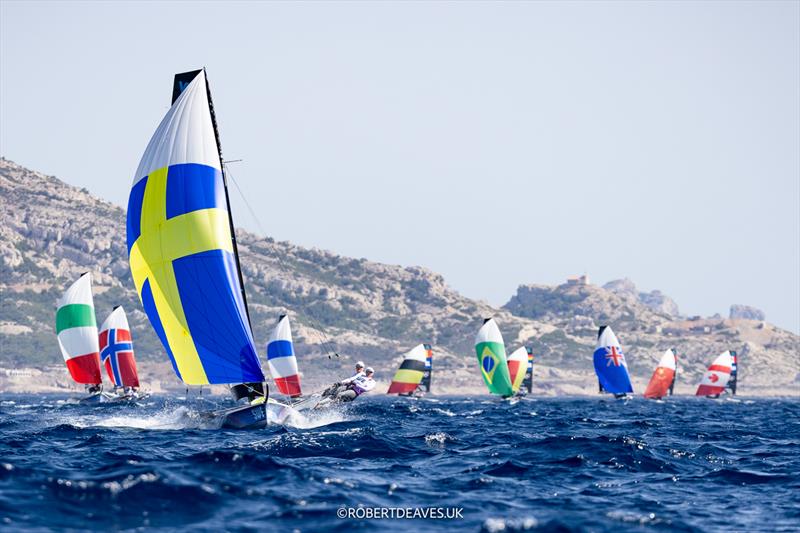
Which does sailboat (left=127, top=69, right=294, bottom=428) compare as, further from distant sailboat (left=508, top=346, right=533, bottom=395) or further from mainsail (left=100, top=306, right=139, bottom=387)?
distant sailboat (left=508, top=346, right=533, bottom=395)

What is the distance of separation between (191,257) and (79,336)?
1609 inches

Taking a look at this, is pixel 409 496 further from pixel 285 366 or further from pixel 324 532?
pixel 285 366

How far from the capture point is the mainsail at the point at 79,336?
221ft

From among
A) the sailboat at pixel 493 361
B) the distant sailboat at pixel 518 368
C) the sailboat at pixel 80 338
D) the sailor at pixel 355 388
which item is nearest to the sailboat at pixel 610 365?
the distant sailboat at pixel 518 368

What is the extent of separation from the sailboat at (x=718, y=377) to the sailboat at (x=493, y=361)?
4069 cm

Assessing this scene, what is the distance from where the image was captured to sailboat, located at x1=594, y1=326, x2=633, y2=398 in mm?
100250

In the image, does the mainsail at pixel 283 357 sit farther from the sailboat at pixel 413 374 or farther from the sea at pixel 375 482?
the sea at pixel 375 482

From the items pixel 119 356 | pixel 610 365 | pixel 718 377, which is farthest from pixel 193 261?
pixel 718 377

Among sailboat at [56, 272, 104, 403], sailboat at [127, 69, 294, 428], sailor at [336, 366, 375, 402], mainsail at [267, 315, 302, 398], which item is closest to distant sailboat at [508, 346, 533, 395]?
mainsail at [267, 315, 302, 398]

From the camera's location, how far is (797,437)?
3728 centimetres

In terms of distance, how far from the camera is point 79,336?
6738cm

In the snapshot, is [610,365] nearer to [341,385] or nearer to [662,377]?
[662,377]

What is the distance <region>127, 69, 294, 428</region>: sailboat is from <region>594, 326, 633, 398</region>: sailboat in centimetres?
7332

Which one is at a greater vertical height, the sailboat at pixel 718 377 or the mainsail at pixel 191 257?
the mainsail at pixel 191 257
